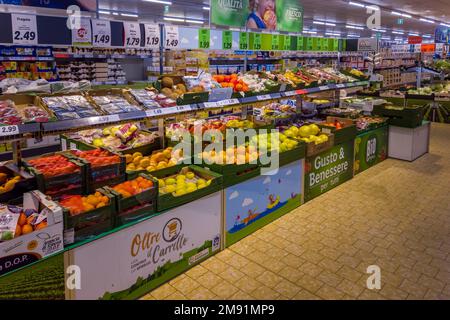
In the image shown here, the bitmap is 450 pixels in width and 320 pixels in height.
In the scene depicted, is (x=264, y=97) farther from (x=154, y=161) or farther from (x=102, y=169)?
(x=102, y=169)

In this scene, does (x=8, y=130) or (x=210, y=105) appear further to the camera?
(x=210, y=105)

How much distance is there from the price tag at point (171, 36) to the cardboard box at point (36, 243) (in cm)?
417

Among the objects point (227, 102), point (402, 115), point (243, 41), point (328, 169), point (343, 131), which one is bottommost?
point (328, 169)

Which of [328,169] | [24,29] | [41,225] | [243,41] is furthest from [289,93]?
[41,225]

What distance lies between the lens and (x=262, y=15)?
5.48m

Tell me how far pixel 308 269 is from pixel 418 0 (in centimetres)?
1610

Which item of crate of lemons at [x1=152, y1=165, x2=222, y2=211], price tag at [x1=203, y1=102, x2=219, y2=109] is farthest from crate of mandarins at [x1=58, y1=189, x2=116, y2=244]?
price tag at [x1=203, y1=102, x2=219, y2=109]

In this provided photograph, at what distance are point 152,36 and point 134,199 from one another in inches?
154

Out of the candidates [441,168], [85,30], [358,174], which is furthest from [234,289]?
[441,168]

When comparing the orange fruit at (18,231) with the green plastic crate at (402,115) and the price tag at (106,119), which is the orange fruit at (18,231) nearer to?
the price tag at (106,119)

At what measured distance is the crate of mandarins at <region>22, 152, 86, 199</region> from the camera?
2.62 meters

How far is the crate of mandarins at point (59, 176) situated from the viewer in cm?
262

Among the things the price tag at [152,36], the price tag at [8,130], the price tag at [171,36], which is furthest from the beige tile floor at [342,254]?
the price tag at [152,36]
